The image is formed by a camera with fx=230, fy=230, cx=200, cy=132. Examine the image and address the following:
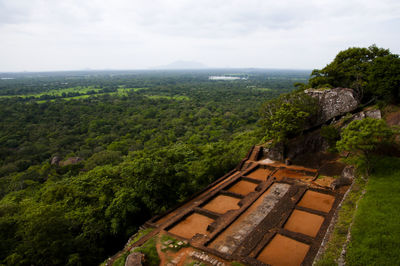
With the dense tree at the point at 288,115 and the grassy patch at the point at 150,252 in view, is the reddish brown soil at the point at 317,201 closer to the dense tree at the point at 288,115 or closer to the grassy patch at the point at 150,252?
the dense tree at the point at 288,115

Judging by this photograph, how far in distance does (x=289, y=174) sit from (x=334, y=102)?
8.04 metres

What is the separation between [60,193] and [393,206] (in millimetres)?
18730

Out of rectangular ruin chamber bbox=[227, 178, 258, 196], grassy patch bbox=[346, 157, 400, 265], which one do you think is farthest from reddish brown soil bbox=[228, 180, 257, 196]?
grassy patch bbox=[346, 157, 400, 265]

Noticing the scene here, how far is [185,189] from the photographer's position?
15859mm

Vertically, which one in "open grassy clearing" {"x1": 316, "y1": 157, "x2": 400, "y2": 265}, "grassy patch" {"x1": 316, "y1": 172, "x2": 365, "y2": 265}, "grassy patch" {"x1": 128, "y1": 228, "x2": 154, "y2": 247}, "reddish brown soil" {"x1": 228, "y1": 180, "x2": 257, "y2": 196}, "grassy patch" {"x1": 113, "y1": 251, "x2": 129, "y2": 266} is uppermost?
"open grassy clearing" {"x1": 316, "y1": 157, "x2": 400, "y2": 265}

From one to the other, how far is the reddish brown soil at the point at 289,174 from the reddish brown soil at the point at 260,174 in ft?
2.75

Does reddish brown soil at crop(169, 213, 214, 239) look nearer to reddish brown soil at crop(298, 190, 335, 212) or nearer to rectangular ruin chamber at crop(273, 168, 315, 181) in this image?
reddish brown soil at crop(298, 190, 335, 212)

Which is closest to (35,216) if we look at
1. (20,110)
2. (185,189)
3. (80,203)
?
(80,203)

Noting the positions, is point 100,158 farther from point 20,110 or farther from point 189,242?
point 20,110

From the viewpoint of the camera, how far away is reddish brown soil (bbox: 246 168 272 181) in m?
18.3

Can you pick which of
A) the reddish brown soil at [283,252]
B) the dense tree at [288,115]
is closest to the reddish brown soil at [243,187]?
the dense tree at [288,115]

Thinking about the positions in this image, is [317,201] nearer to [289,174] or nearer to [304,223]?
[304,223]

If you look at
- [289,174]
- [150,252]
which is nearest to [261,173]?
[289,174]

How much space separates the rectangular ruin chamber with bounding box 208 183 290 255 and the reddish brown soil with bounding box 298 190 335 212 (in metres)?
1.25
